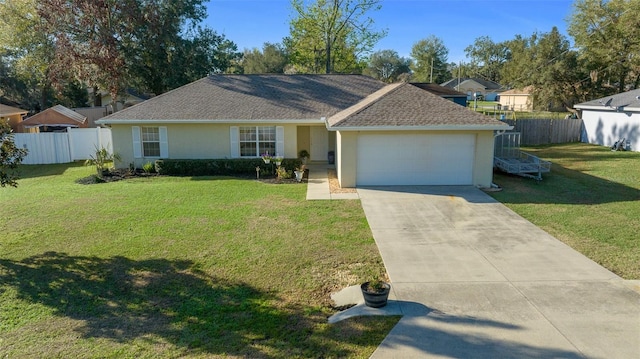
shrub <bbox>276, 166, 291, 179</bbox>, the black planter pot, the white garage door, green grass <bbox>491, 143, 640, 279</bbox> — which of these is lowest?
the black planter pot

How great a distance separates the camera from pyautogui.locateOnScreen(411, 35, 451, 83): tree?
84.2m

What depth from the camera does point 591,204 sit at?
1318 centimetres

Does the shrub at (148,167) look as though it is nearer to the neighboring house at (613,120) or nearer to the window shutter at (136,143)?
the window shutter at (136,143)

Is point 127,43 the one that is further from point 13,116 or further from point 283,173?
point 283,173

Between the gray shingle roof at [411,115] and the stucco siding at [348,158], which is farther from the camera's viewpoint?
the stucco siding at [348,158]

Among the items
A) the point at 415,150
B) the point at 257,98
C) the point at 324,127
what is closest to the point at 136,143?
the point at 257,98

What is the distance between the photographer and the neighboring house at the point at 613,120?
23181mm

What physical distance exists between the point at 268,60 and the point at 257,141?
47014 mm

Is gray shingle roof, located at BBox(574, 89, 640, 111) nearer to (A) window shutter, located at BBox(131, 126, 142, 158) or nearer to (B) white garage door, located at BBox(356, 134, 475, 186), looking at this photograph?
(B) white garage door, located at BBox(356, 134, 475, 186)

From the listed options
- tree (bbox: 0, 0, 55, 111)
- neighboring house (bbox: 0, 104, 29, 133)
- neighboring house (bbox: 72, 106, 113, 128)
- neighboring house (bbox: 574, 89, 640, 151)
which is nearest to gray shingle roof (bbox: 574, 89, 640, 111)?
neighboring house (bbox: 574, 89, 640, 151)

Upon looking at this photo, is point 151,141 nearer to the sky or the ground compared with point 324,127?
nearer to the ground

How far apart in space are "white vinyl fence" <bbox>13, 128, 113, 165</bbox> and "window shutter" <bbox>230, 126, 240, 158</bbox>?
7482 millimetres

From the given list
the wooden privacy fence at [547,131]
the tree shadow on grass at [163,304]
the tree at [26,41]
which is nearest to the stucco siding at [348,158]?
the tree shadow on grass at [163,304]

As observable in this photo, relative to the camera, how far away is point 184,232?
→ 35.1 feet
